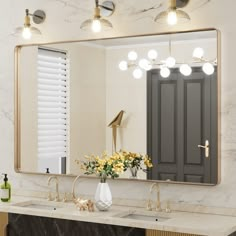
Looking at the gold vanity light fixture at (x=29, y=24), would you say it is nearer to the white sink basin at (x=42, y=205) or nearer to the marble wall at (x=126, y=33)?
the marble wall at (x=126, y=33)

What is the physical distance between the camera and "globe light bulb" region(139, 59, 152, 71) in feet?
12.2

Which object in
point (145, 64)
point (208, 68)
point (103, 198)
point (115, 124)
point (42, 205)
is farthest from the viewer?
point (42, 205)

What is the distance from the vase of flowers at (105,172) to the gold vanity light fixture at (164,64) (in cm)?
59

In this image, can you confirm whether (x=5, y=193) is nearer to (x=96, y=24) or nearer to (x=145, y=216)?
(x=145, y=216)

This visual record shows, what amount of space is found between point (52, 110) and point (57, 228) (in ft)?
3.25

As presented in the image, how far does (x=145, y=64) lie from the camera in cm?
373

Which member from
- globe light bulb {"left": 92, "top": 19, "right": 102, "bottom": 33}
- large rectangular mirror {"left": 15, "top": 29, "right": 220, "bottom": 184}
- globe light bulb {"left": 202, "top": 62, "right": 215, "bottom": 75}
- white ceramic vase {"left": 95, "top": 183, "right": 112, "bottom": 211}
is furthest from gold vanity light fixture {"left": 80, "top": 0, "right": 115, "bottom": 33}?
white ceramic vase {"left": 95, "top": 183, "right": 112, "bottom": 211}

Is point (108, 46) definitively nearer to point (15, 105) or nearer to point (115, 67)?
point (115, 67)

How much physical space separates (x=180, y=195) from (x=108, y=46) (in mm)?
1132

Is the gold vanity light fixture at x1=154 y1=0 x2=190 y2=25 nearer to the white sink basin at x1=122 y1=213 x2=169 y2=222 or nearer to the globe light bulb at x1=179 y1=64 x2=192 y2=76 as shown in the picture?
the globe light bulb at x1=179 y1=64 x2=192 y2=76

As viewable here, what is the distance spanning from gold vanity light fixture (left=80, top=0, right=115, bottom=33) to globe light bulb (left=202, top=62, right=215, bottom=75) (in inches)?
29.0

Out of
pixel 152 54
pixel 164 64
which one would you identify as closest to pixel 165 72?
pixel 164 64

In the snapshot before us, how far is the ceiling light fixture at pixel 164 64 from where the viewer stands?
139 inches

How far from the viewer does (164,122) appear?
145 inches
